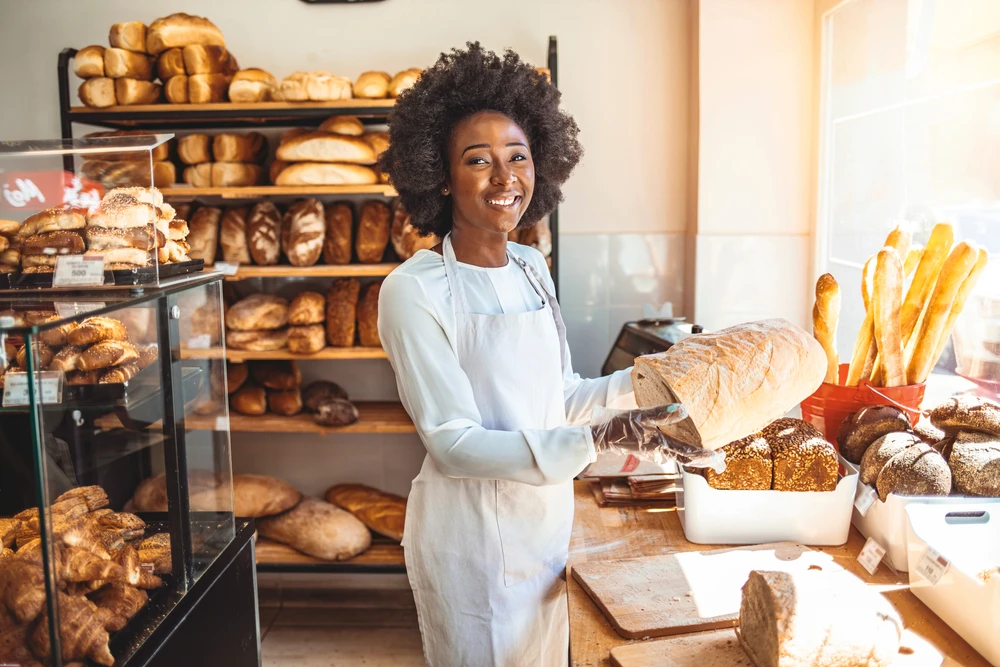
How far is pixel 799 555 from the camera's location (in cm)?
148

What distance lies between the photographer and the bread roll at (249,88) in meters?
2.79

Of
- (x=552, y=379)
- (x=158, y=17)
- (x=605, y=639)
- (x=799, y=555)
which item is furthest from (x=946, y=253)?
(x=158, y=17)

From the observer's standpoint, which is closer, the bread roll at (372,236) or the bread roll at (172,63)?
the bread roll at (172,63)

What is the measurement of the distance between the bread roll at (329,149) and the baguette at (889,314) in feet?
5.84

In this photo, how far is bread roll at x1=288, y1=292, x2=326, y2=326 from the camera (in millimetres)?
2934

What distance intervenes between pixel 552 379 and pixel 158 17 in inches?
98.6

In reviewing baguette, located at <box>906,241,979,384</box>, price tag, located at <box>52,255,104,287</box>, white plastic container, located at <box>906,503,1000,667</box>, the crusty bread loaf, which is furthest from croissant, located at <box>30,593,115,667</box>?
the crusty bread loaf

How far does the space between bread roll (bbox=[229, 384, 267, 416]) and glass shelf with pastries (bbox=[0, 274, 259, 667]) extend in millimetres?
1404

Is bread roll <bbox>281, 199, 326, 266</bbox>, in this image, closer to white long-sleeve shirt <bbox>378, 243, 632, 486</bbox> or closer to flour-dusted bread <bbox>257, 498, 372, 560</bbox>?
flour-dusted bread <bbox>257, 498, 372, 560</bbox>

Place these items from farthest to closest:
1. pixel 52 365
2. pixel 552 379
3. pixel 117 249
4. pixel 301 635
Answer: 1. pixel 301 635
2. pixel 552 379
3. pixel 117 249
4. pixel 52 365

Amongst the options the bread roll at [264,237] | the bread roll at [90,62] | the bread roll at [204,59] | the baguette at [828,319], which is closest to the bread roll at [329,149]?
the bread roll at [264,237]

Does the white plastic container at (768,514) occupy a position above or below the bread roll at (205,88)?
below

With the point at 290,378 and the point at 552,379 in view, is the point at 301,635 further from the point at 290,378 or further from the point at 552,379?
the point at 552,379

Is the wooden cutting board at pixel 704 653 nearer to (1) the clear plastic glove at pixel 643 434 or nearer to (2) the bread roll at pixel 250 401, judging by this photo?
→ (1) the clear plastic glove at pixel 643 434
